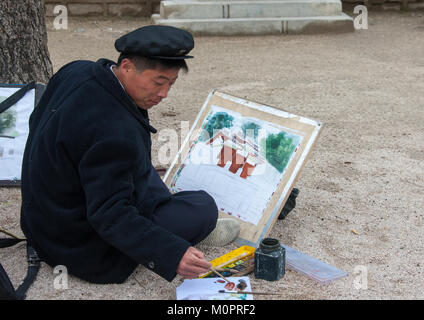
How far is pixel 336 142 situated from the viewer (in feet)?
15.0

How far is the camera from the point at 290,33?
8867 mm

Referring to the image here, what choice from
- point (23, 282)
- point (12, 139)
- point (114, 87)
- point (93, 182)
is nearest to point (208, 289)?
point (93, 182)

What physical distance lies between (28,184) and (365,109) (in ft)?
11.6

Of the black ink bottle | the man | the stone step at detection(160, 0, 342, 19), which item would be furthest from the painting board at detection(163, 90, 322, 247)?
the stone step at detection(160, 0, 342, 19)

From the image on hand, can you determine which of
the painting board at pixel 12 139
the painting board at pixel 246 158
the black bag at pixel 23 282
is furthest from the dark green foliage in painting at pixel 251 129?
the painting board at pixel 12 139

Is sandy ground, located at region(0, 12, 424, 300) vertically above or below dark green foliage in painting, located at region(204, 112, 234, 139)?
below

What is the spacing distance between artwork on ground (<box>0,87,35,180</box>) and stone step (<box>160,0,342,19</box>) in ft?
17.3

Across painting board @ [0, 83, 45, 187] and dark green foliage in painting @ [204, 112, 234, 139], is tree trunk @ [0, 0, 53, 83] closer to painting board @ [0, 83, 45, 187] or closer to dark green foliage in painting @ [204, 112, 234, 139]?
painting board @ [0, 83, 45, 187]

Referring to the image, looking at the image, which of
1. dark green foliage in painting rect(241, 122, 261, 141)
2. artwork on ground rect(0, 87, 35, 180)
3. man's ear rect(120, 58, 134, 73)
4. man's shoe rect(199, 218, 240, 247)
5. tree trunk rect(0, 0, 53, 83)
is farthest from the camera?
tree trunk rect(0, 0, 53, 83)

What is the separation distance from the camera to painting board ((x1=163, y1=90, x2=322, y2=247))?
3.07 meters

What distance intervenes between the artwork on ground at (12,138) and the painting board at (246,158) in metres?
0.96

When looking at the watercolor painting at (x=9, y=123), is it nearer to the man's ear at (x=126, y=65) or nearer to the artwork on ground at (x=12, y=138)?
the artwork on ground at (x=12, y=138)

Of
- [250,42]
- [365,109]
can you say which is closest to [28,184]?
[365,109]
